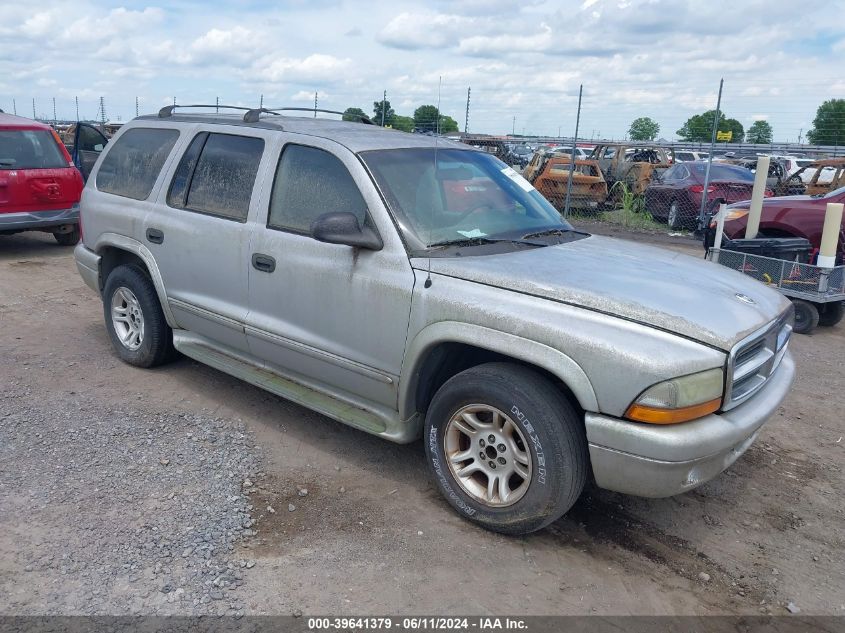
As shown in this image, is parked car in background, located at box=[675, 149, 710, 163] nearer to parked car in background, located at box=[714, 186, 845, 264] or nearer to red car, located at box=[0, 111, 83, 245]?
parked car in background, located at box=[714, 186, 845, 264]

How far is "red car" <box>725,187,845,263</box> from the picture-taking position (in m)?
8.59

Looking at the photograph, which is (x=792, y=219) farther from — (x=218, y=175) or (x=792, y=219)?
(x=218, y=175)

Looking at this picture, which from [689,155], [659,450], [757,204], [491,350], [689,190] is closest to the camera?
[659,450]

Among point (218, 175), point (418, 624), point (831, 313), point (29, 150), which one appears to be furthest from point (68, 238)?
point (831, 313)

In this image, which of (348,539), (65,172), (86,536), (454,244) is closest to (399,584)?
(348,539)

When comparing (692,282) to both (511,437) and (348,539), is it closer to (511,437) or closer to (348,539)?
(511,437)

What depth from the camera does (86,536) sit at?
11.2 feet

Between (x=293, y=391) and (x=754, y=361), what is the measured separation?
245 cm

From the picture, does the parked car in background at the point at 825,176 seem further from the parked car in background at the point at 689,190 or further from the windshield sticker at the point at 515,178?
the windshield sticker at the point at 515,178

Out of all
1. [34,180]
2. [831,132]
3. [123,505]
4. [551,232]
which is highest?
[831,132]

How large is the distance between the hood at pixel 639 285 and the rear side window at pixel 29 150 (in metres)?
8.02

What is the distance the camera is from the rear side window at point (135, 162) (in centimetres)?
525

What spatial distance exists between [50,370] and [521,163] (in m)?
21.9

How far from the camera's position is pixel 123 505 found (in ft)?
12.1
